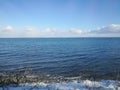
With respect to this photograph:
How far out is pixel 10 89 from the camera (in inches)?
339

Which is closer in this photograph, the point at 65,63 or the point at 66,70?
the point at 66,70

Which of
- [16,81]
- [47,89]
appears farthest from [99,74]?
[47,89]

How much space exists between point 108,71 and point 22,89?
19.4 metres

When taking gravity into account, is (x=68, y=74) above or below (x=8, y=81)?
Result: below

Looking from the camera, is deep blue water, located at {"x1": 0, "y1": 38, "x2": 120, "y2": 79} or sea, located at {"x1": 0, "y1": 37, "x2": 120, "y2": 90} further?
deep blue water, located at {"x1": 0, "y1": 38, "x2": 120, "y2": 79}

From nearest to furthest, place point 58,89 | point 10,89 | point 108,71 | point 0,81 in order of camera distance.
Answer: point 10,89 < point 58,89 < point 0,81 < point 108,71

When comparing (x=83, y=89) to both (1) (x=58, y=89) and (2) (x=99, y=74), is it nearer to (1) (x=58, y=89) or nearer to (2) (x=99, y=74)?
(1) (x=58, y=89)

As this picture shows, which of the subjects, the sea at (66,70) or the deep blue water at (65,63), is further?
the deep blue water at (65,63)

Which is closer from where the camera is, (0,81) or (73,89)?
(73,89)

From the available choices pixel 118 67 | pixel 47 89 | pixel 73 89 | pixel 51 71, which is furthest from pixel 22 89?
pixel 118 67

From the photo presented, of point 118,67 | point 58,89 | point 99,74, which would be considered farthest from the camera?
point 118,67

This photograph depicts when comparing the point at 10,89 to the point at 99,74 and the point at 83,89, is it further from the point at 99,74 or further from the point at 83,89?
the point at 99,74

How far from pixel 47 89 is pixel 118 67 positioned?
22802 millimetres

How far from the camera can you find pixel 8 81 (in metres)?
11.3
